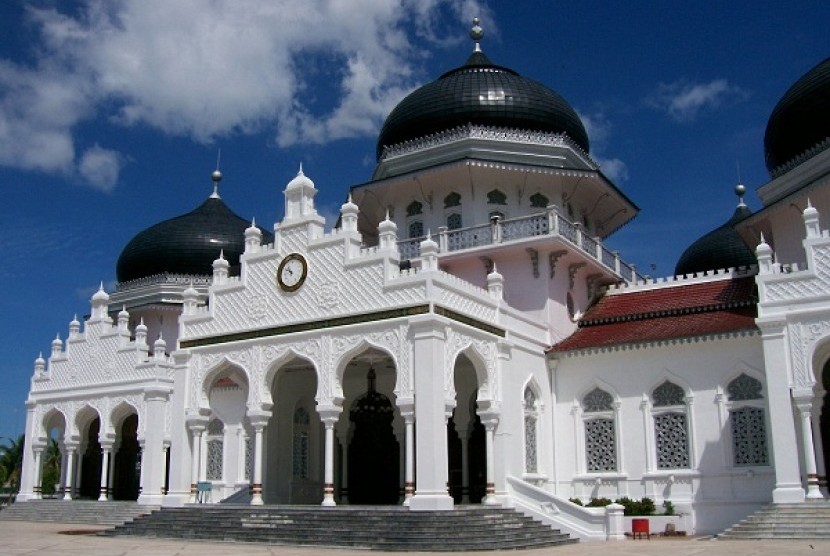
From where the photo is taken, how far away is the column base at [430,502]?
609 inches

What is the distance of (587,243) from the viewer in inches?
878

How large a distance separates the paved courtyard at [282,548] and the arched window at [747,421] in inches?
101

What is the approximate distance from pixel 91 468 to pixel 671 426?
18.3 m

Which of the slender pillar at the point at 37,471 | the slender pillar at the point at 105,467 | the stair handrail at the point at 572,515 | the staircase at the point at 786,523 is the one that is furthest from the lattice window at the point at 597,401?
the slender pillar at the point at 37,471

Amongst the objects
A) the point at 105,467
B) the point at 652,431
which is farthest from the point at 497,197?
the point at 105,467

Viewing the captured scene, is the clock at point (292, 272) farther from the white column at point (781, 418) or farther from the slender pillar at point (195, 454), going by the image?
the white column at point (781, 418)

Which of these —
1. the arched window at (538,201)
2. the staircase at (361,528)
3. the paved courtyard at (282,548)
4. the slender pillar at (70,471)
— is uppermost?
the arched window at (538,201)

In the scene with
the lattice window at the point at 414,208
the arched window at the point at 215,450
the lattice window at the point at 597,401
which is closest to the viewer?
the lattice window at the point at 597,401

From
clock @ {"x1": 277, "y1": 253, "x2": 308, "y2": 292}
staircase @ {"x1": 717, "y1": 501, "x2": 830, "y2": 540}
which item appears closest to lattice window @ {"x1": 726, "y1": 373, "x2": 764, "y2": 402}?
staircase @ {"x1": 717, "y1": 501, "x2": 830, "y2": 540}

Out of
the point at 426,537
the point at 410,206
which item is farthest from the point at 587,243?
the point at 426,537

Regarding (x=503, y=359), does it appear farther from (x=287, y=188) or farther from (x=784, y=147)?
(x=784, y=147)

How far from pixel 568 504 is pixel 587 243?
7.66 meters

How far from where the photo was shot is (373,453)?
20.4m

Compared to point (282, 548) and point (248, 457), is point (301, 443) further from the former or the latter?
point (282, 548)
